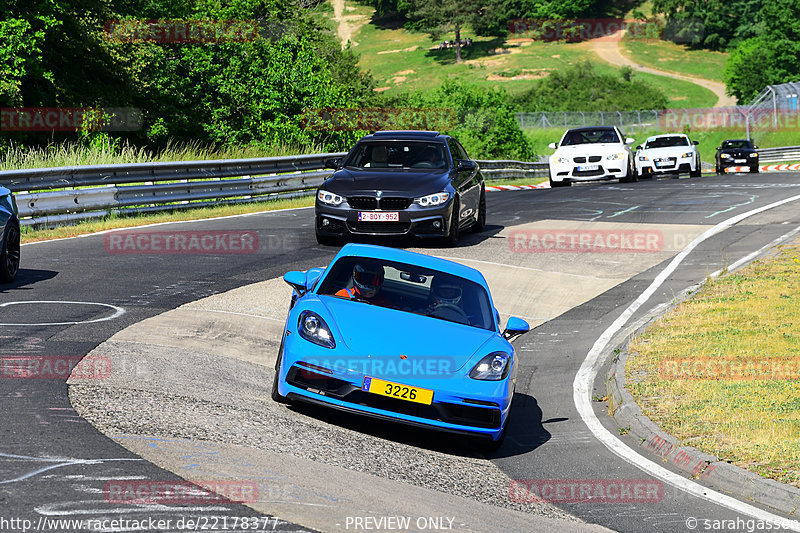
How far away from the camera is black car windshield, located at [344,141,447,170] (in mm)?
16438

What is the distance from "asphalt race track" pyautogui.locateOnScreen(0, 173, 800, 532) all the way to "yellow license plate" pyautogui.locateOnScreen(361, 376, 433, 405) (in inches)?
16.1

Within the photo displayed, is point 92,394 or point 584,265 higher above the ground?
point 92,394

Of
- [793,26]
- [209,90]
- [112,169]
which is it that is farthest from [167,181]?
[793,26]

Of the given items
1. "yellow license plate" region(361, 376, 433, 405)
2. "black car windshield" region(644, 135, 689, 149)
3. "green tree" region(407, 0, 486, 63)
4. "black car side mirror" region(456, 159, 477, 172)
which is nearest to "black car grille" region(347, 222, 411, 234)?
"black car side mirror" region(456, 159, 477, 172)

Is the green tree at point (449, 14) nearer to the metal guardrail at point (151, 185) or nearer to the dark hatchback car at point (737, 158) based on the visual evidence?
the dark hatchback car at point (737, 158)

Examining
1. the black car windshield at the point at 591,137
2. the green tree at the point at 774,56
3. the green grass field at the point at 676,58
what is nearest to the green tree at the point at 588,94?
the green tree at the point at 774,56

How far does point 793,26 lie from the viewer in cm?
9700

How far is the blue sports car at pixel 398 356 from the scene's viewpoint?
286 inches

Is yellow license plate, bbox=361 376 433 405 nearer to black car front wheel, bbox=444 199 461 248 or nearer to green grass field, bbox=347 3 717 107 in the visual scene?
black car front wheel, bbox=444 199 461 248

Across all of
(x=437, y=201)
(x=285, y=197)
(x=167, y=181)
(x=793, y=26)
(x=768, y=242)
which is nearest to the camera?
(x=437, y=201)

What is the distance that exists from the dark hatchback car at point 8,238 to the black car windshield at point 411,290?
Result: 4.96 metres

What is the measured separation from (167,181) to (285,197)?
4.83 metres

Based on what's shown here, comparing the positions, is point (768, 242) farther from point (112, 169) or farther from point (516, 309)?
point (112, 169)

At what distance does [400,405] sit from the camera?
23.8ft
